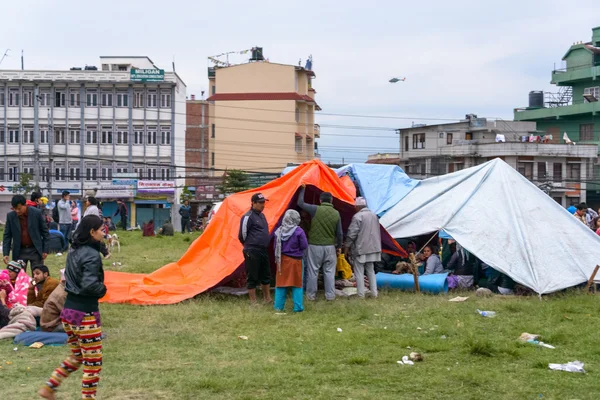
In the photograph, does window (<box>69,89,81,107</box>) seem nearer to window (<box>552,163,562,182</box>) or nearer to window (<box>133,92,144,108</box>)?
window (<box>133,92,144,108</box>)

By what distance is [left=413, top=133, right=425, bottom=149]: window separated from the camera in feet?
211

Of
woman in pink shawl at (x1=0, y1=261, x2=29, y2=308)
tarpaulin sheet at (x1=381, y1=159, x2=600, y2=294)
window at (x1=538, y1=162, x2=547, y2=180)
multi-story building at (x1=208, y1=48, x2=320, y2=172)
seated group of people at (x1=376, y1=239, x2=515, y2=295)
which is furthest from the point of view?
multi-story building at (x1=208, y1=48, x2=320, y2=172)

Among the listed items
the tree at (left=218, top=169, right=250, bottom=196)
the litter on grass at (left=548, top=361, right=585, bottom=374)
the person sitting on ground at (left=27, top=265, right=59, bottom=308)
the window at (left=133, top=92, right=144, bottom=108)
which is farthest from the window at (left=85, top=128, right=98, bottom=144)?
the litter on grass at (left=548, top=361, right=585, bottom=374)

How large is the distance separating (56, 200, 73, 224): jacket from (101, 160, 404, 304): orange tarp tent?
8.32 meters

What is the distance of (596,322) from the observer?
10562 mm

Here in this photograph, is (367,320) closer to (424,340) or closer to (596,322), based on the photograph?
(424,340)

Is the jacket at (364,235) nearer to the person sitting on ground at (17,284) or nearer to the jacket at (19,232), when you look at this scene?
the jacket at (19,232)

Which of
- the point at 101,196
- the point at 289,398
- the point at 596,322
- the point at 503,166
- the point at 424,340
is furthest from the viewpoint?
the point at 101,196

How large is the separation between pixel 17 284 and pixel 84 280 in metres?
5.00

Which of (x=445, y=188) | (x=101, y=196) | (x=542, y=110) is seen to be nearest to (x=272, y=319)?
(x=445, y=188)

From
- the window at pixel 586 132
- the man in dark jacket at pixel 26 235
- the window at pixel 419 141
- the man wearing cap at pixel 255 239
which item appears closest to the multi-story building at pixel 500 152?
the window at pixel 419 141

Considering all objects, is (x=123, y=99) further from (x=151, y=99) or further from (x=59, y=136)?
(x=59, y=136)

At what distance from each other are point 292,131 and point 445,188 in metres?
50.3

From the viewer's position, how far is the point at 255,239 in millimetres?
12180
